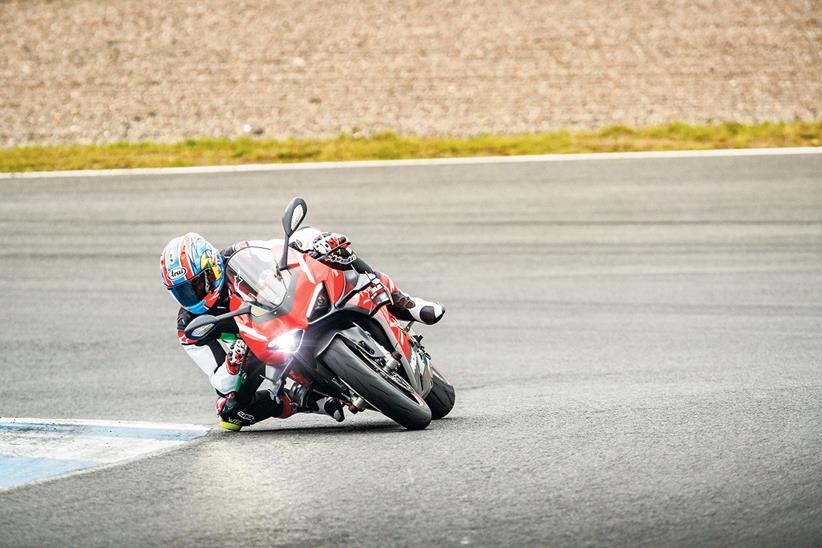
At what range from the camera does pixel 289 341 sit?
19.3 ft

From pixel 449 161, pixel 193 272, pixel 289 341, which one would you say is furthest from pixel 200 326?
pixel 449 161

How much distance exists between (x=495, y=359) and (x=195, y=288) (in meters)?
4.25

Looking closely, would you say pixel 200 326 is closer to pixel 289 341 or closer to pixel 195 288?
pixel 289 341

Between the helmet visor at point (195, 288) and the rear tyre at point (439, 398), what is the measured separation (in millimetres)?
1486

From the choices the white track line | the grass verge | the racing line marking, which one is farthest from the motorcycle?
the grass verge

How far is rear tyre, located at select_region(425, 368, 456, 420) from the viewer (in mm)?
6754

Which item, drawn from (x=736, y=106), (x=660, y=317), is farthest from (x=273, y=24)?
(x=660, y=317)

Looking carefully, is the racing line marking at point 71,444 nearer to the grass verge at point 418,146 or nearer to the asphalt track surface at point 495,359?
the asphalt track surface at point 495,359

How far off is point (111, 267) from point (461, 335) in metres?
4.99

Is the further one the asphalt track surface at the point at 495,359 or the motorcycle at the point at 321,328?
the motorcycle at the point at 321,328

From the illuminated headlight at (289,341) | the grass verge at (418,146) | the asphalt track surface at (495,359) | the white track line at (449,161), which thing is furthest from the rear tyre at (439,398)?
the grass verge at (418,146)

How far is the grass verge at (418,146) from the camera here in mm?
17297

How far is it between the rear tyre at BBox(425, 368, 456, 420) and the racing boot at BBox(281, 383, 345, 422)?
65 centimetres

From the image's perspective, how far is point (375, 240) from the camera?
13.8 metres
